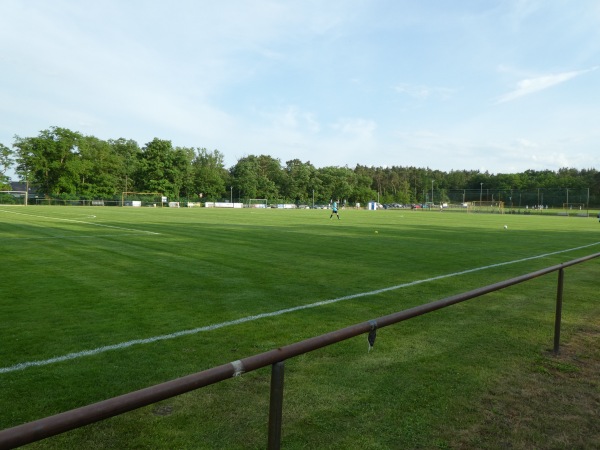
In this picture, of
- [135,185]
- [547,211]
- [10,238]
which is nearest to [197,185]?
[135,185]

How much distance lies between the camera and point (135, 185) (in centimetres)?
10331

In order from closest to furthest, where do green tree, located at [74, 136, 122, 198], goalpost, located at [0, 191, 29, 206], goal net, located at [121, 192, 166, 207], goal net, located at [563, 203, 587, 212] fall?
goalpost, located at [0, 191, 29, 206]
goal net, located at [121, 192, 166, 207]
goal net, located at [563, 203, 587, 212]
green tree, located at [74, 136, 122, 198]

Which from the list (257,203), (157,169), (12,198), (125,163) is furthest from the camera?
(257,203)

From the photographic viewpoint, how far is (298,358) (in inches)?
197

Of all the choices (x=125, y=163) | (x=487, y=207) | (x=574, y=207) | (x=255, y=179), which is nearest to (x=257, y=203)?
(x=255, y=179)

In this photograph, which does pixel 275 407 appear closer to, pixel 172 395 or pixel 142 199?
pixel 172 395

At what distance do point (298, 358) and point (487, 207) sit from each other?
95.8m

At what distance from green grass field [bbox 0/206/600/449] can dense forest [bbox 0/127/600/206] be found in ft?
269

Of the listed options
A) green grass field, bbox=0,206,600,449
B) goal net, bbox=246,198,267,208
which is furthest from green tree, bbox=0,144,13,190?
green grass field, bbox=0,206,600,449

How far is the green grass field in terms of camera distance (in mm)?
3496

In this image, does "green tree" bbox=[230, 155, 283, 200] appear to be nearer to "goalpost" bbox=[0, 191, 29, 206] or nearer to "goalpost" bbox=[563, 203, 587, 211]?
"goalpost" bbox=[0, 191, 29, 206]

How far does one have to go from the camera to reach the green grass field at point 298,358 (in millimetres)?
3496

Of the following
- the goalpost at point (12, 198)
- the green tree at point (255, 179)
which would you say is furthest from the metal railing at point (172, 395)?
the green tree at point (255, 179)

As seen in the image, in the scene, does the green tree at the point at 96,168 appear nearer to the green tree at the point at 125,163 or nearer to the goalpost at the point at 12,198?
the green tree at the point at 125,163
